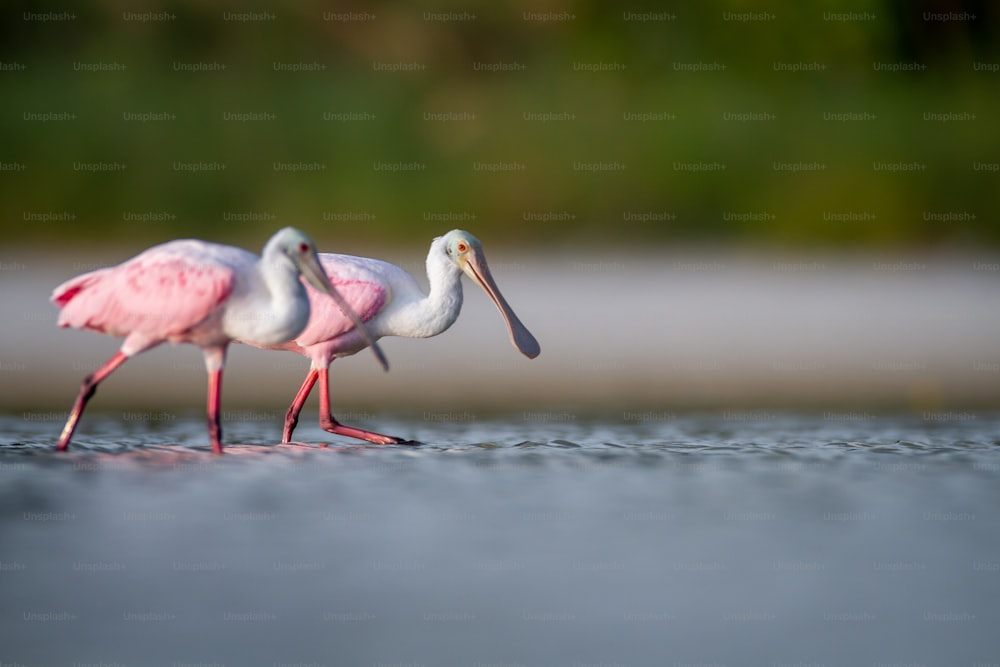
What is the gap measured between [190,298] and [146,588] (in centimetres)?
257

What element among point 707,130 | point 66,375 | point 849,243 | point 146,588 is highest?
point 707,130

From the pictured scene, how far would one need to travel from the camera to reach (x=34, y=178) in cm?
1994

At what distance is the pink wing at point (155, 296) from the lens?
770 cm

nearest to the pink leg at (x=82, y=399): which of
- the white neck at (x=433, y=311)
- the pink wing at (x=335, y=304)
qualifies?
the pink wing at (x=335, y=304)

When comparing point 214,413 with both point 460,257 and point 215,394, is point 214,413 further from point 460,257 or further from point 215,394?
point 460,257

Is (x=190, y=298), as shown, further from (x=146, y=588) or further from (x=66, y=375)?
(x=66, y=375)

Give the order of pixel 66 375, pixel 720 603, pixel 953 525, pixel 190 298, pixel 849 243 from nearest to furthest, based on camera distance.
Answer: pixel 720 603
pixel 953 525
pixel 190 298
pixel 66 375
pixel 849 243

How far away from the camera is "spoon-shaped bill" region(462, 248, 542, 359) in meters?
9.11

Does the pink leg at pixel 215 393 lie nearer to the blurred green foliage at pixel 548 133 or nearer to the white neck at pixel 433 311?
the white neck at pixel 433 311

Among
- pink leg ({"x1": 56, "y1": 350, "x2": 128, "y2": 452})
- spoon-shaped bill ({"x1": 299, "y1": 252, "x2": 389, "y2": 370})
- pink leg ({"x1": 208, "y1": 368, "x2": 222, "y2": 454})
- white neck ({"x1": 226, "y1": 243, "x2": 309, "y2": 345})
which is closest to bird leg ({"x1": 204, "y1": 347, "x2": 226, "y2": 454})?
pink leg ({"x1": 208, "y1": 368, "x2": 222, "y2": 454})

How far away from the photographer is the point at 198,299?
Result: 7.68 metres

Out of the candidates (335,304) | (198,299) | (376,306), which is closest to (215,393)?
(198,299)

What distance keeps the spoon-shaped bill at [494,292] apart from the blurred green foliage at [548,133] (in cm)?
987

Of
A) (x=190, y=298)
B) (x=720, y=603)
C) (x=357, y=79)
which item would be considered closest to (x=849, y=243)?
(x=357, y=79)
